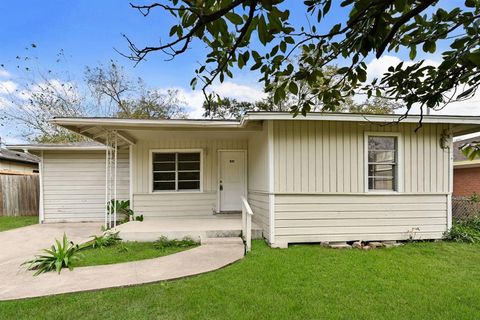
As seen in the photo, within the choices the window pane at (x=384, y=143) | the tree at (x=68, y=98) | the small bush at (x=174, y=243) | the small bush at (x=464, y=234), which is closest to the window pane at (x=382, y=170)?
the window pane at (x=384, y=143)

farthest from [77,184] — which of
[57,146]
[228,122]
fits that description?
[228,122]

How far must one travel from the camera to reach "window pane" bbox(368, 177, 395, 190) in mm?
6531

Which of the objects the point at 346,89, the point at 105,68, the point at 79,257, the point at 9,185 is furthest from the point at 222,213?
the point at 105,68

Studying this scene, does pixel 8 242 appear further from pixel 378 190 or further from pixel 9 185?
pixel 378 190

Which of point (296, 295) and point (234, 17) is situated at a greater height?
point (234, 17)

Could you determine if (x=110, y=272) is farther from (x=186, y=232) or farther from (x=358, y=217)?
(x=358, y=217)

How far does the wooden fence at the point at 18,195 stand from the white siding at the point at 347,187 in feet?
34.3

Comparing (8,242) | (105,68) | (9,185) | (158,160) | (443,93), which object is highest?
(105,68)

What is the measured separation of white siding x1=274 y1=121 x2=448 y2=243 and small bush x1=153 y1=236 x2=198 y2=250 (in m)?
1.75

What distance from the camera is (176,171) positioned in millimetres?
8711

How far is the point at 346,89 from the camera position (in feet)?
7.35

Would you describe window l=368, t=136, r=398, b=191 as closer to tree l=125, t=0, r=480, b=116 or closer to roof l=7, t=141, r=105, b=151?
tree l=125, t=0, r=480, b=116

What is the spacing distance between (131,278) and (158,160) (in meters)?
5.01

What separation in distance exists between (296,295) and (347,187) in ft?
10.8
